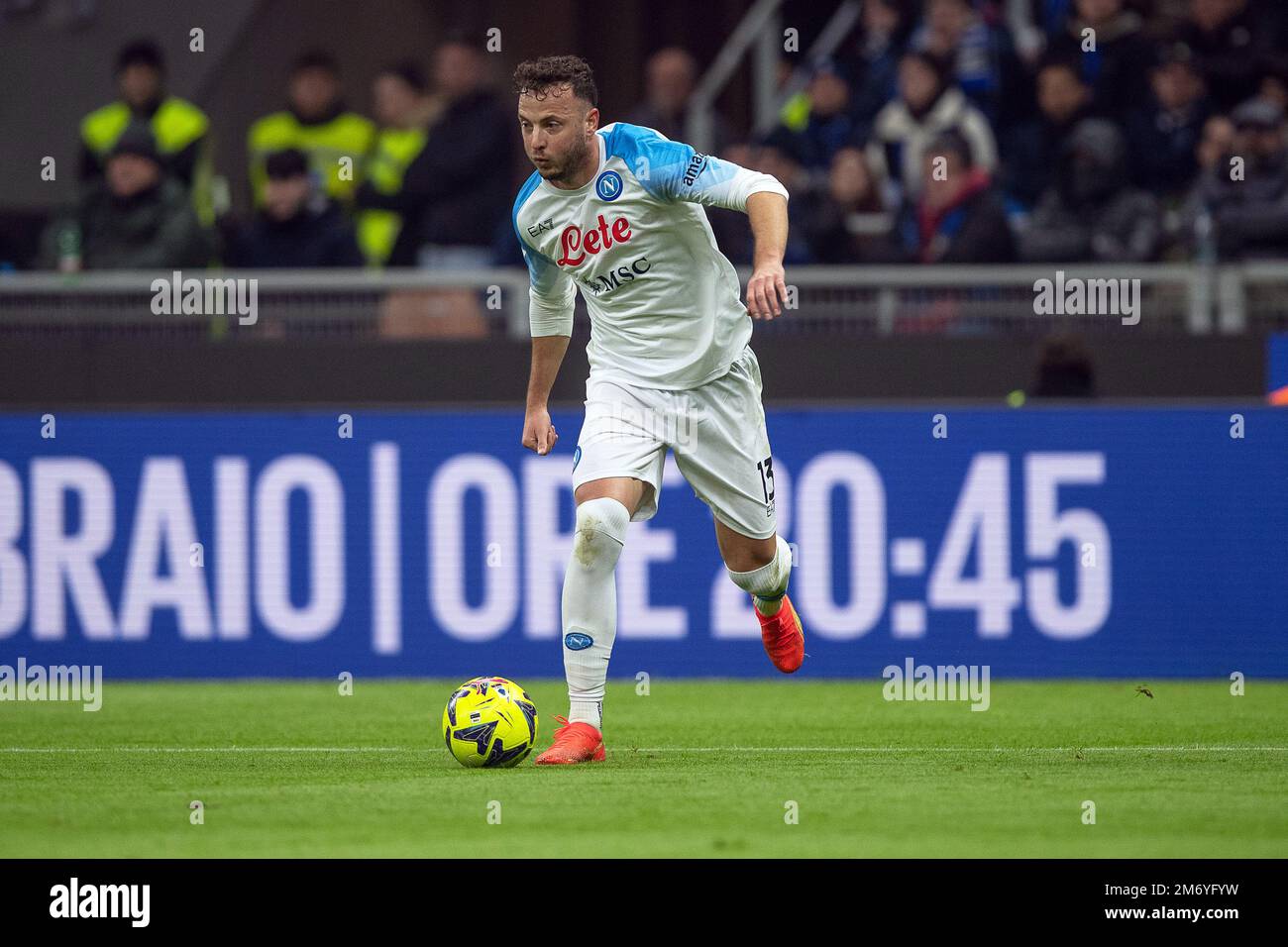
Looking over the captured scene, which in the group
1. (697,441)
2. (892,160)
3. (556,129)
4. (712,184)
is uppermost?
(892,160)

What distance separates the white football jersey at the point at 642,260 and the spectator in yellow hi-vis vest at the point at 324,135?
263 inches

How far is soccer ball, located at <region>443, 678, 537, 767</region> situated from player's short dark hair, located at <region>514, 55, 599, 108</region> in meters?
2.04

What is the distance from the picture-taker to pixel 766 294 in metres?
6.68

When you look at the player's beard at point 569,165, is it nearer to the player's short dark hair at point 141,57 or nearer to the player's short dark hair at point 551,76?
the player's short dark hair at point 551,76

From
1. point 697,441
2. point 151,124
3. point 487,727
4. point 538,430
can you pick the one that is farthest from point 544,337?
point 151,124

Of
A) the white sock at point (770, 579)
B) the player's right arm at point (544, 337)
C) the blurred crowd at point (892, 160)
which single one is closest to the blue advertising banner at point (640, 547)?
the blurred crowd at point (892, 160)

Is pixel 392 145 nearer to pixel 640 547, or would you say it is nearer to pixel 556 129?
pixel 640 547

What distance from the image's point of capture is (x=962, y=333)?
12.3m

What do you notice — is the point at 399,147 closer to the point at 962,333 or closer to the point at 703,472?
the point at 962,333

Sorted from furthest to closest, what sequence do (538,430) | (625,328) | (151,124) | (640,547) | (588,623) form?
(151,124)
(640,547)
(538,430)
(625,328)
(588,623)

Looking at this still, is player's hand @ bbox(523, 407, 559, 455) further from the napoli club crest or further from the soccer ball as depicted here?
the soccer ball

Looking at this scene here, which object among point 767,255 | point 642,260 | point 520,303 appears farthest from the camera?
point 520,303
